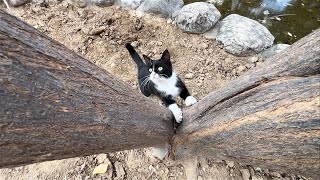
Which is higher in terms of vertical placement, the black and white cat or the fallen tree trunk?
the black and white cat

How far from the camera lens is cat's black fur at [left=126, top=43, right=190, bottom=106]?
2623mm

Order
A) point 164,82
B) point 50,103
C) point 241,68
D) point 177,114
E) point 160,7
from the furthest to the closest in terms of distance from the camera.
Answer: point 160,7, point 241,68, point 164,82, point 177,114, point 50,103

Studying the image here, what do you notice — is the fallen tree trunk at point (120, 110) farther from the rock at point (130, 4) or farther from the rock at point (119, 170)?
the rock at point (130, 4)

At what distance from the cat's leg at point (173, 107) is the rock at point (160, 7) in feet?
3.40

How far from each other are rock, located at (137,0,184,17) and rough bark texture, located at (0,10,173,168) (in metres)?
1.89

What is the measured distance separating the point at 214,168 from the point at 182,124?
413mm

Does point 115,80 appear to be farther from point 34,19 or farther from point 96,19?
point 34,19

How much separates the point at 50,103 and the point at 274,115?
81 centimetres

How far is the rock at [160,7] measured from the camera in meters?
3.30

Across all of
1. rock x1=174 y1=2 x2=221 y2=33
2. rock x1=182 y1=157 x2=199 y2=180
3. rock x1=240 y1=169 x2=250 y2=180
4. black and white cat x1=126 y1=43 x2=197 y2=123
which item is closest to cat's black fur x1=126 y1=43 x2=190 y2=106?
black and white cat x1=126 y1=43 x2=197 y2=123

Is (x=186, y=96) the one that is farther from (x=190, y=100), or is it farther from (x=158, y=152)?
(x=158, y=152)

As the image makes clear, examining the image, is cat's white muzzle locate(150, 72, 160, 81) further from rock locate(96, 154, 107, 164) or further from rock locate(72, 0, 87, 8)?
rock locate(72, 0, 87, 8)

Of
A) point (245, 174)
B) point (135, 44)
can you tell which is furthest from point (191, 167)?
point (135, 44)

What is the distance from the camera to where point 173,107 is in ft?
7.55
